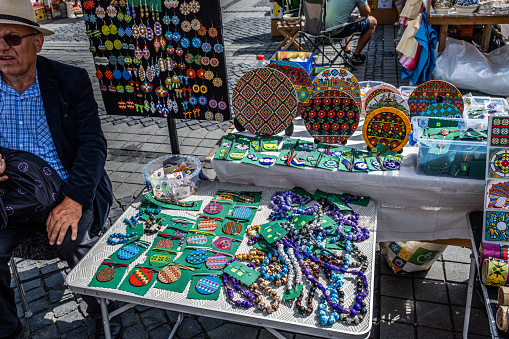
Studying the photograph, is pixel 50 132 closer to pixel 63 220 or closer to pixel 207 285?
pixel 63 220

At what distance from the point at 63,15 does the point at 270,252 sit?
1421cm

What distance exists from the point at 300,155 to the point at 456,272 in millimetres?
1477

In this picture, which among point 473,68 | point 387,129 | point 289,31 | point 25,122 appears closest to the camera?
point 25,122

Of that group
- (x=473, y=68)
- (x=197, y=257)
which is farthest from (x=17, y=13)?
(x=473, y=68)

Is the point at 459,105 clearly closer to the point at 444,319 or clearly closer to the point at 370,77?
the point at 444,319

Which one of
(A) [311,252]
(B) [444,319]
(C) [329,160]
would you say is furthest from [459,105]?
(A) [311,252]

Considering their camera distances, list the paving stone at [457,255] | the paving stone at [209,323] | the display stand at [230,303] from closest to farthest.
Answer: the display stand at [230,303] < the paving stone at [209,323] < the paving stone at [457,255]

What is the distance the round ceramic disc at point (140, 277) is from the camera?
1.95 meters

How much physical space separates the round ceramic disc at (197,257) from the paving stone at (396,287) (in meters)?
1.40

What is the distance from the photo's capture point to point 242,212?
2432 millimetres

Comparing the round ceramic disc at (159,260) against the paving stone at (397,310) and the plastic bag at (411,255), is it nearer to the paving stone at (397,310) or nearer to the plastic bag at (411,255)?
the paving stone at (397,310)

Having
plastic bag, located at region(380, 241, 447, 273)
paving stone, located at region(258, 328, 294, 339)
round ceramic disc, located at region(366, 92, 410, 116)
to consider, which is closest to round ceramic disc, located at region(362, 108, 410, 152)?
round ceramic disc, located at region(366, 92, 410, 116)

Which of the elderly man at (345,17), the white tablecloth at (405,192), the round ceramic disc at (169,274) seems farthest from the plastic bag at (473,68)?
the round ceramic disc at (169,274)

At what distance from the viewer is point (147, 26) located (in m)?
2.82
